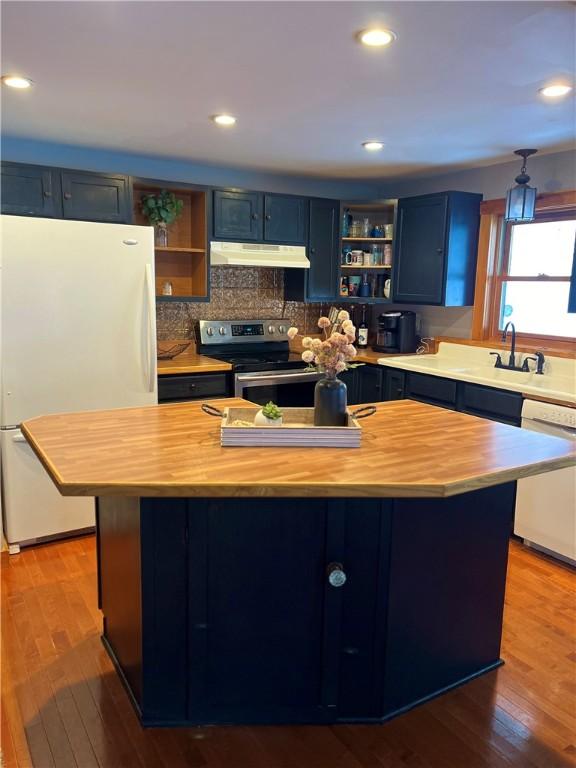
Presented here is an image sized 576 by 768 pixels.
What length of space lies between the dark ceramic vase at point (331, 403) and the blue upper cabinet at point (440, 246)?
8.02 feet

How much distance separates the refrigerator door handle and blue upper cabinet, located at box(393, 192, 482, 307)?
205 cm

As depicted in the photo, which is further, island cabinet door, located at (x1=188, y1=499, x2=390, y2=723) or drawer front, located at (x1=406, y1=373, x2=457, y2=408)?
drawer front, located at (x1=406, y1=373, x2=457, y2=408)

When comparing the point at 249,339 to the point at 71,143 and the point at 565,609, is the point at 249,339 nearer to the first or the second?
the point at 71,143

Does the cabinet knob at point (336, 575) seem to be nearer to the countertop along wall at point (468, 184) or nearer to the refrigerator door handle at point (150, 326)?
the refrigerator door handle at point (150, 326)

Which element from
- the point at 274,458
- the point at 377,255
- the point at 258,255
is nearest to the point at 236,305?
the point at 258,255

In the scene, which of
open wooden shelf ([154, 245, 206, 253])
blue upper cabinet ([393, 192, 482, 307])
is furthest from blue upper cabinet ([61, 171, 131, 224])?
blue upper cabinet ([393, 192, 482, 307])

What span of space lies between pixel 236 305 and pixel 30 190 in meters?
1.70

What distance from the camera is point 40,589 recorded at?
110 inches

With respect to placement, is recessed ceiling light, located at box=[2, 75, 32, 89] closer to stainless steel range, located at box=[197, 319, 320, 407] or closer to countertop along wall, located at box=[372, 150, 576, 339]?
stainless steel range, located at box=[197, 319, 320, 407]

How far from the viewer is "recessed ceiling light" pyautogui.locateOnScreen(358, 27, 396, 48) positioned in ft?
6.38

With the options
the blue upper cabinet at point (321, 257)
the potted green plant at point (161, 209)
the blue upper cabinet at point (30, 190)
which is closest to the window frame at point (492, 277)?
the blue upper cabinet at point (321, 257)

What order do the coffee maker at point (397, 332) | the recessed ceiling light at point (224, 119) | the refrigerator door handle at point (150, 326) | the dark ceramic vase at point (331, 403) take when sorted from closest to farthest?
1. the dark ceramic vase at point (331, 403)
2. the recessed ceiling light at point (224, 119)
3. the refrigerator door handle at point (150, 326)
4. the coffee maker at point (397, 332)

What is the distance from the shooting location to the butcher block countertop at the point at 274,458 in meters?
1.57

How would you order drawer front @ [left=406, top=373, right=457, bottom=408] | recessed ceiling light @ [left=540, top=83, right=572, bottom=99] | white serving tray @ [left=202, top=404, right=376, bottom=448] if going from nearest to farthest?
1. white serving tray @ [left=202, top=404, right=376, bottom=448]
2. recessed ceiling light @ [left=540, top=83, right=572, bottom=99]
3. drawer front @ [left=406, top=373, right=457, bottom=408]
